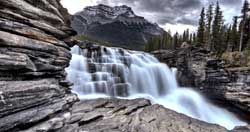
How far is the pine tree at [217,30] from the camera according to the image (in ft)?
146

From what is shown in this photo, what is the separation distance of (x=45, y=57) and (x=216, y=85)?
75.1ft

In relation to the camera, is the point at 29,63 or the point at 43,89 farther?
the point at 43,89

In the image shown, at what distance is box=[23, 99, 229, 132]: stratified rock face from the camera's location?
8.20 metres

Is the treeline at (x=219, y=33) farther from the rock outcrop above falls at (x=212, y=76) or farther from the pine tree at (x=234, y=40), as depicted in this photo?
the rock outcrop above falls at (x=212, y=76)

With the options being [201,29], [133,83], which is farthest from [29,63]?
[201,29]

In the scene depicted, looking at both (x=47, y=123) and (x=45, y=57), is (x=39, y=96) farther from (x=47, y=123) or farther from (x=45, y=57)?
(x=45, y=57)

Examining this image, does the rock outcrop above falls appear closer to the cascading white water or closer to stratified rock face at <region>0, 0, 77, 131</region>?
the cascading white water

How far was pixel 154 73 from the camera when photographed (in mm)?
26469

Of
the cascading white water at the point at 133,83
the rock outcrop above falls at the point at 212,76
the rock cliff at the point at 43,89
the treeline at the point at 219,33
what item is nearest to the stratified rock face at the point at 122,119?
the rock cliff at the point at 43,89

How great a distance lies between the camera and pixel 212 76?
26594mm

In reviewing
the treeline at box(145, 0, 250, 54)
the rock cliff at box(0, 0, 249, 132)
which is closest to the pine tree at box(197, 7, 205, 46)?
the treeline at box(145, 0, 250, 54)

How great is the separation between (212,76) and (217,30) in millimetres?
22130

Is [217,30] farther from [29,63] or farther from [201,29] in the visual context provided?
[29,63]

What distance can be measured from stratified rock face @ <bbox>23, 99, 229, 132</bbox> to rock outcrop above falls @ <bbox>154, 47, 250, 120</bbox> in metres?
13.8
